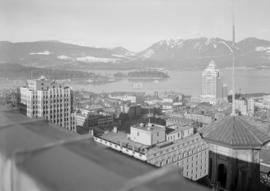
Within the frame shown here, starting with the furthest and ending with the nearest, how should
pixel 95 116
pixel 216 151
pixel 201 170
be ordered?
pixel 95 116 < pixel 201 170 < pixel 216 151

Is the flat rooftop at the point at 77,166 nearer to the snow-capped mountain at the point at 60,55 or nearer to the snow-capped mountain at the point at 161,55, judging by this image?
the snow-capped mountain at the point at 60,55

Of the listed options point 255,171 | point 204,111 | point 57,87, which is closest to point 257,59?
point 204,111

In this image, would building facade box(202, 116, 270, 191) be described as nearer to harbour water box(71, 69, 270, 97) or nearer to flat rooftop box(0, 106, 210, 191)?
flat rooftop box(0, 106, 210, 191)

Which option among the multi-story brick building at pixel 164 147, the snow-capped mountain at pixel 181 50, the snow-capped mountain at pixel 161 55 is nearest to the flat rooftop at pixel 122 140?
the multi-story brick building at pixel 164 147

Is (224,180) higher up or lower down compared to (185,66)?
lower down

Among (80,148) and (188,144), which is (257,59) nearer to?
(188,144)

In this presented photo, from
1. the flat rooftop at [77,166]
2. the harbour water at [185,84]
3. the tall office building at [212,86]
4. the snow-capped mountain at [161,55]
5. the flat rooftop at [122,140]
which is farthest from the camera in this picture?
the harbour water at [185,84]
